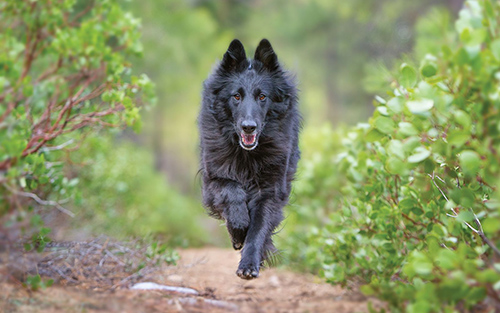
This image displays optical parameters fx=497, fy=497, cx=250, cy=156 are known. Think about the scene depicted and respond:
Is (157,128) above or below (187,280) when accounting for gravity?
above

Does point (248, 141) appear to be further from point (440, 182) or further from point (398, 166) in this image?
point (398, 166)

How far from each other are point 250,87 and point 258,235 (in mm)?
1373

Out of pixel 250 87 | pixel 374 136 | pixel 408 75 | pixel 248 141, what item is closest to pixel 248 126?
pixel 248 141

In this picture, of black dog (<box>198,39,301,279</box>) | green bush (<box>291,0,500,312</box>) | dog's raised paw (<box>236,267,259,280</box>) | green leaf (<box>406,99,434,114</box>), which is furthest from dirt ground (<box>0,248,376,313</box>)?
green leaf (<box>406,99,434,114</box>)

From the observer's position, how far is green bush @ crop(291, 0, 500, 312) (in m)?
2.11

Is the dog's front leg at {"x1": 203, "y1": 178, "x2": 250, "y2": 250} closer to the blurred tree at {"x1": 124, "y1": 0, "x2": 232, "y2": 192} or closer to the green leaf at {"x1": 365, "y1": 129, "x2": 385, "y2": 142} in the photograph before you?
the green leaf at {"x1": 365, "y1": 129, "x2": 385, "y2": 142}

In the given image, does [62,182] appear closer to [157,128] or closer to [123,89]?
[123,89]

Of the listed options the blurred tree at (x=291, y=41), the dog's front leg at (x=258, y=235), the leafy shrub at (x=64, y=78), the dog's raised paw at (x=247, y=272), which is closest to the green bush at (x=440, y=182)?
the dog's front leg at (x=258, y=235)

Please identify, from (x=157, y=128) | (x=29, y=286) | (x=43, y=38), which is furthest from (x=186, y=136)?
(x=29, y=286)

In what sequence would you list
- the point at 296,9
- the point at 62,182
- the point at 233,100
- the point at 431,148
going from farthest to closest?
the point at 296,9 < the point at 233,100 < the point at 62,182 < the point at 431,148

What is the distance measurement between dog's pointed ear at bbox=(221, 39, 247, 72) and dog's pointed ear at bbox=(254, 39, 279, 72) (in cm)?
15

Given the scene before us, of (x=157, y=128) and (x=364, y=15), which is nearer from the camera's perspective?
(x=364, y=15)

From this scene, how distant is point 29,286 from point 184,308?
97 centimetres

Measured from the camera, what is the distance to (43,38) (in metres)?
5.21
